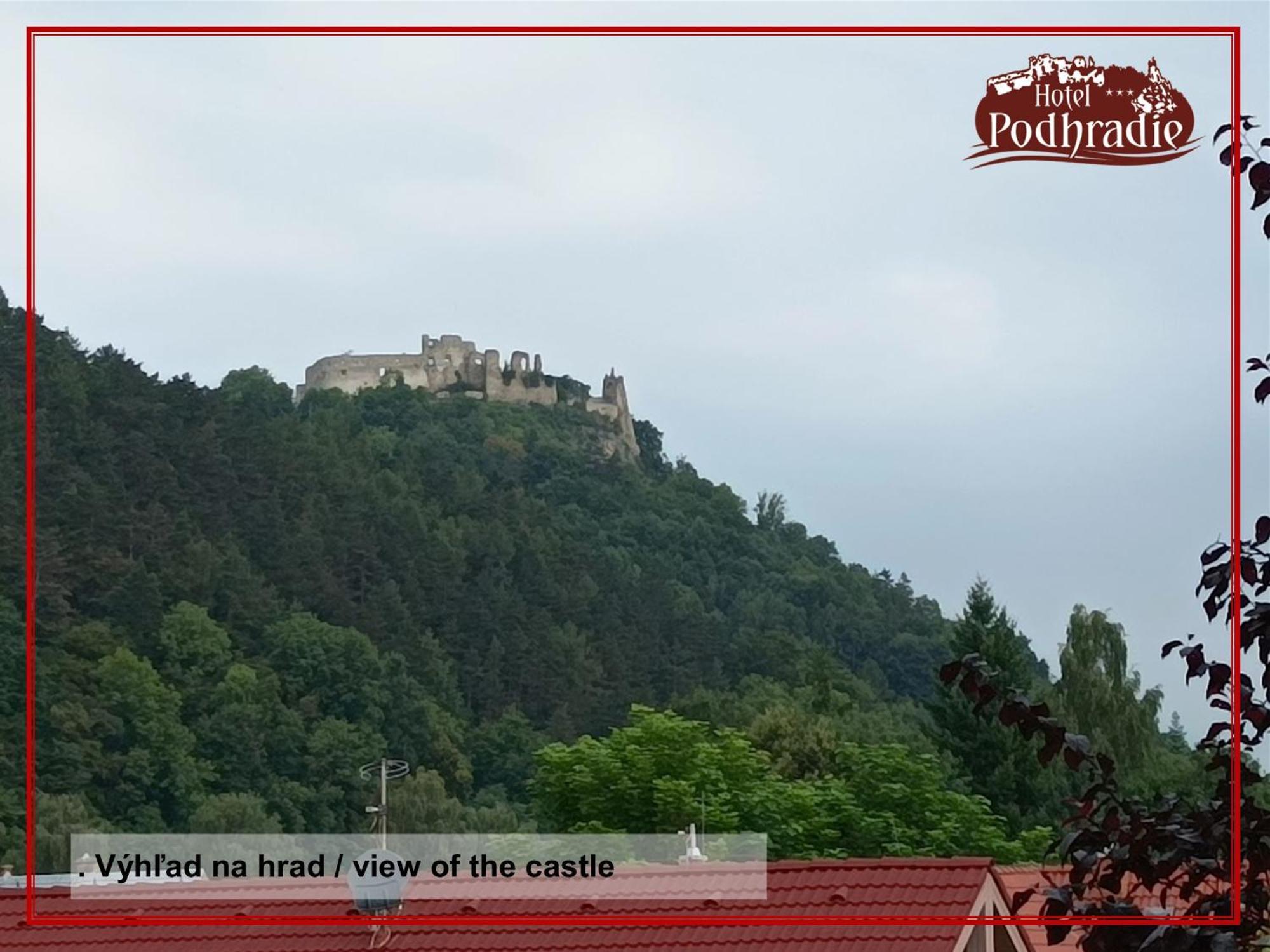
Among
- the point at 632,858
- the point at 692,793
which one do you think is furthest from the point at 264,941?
the point at 692,793

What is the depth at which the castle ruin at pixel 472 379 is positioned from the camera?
1209cm

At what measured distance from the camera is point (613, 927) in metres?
5.78

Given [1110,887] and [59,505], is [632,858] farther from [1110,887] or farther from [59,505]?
[1110,887]

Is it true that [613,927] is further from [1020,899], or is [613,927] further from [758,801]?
[758,801]

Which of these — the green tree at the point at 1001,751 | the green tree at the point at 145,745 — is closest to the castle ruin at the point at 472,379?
the green tree at the point at 145,745

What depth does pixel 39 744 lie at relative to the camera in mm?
14234

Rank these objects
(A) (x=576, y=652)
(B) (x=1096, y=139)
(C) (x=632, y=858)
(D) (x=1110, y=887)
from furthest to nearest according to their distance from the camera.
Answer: (C) (x=632, y=858) < (A) (x=576, y=652) < (B) (x=1096, y=139) < (D) (x=1110, y=887)

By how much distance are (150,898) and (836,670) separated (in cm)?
1111

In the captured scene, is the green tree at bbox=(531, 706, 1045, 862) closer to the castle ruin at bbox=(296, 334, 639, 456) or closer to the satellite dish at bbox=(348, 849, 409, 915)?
the castle ruin at bbox=(296, 334, 639, 456)

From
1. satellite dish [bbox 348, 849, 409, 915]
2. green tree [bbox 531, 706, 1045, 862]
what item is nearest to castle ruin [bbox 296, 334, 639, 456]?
satellite dish [bbox 348, 849, 409, 915]

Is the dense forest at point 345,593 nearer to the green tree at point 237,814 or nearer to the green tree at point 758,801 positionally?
the green tree at point 237,814

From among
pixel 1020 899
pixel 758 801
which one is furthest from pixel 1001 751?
pixel 1020 899

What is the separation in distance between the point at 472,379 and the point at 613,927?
699 cm

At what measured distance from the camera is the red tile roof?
5531mm
